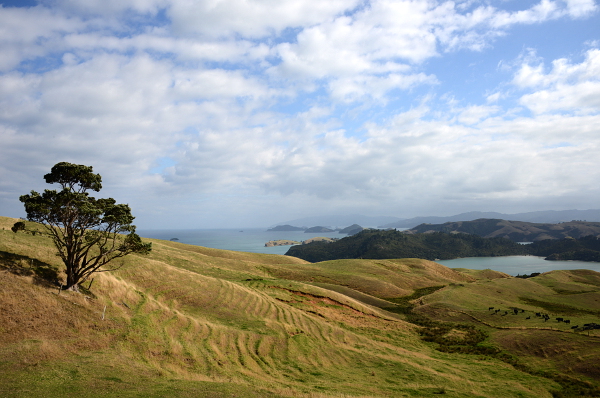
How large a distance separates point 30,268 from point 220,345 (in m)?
18.7

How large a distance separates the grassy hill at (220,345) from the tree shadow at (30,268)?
0.10 meters

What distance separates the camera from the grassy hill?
17922 millimetres

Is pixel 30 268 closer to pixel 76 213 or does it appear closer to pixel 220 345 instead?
pixel 76 213

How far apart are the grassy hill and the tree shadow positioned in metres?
0.10

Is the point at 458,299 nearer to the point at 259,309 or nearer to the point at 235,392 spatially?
the point at 259,309

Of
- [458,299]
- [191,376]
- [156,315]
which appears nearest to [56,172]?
[156,315]

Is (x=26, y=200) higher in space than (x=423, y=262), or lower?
higher

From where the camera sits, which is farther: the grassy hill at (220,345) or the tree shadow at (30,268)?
the tree shadow at (30,268)

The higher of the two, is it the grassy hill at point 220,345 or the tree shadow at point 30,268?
the tree shadow at point 30,268

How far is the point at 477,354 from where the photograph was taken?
34.6 m

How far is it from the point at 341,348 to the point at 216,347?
13.8 metres

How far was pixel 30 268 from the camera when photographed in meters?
26.4

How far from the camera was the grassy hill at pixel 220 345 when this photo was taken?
58.8 feet

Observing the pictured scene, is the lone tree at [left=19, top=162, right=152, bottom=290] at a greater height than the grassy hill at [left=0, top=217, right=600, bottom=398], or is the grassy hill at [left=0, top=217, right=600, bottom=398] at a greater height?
the lone tree at [left=19, top=162, right=152, bottom=290]
